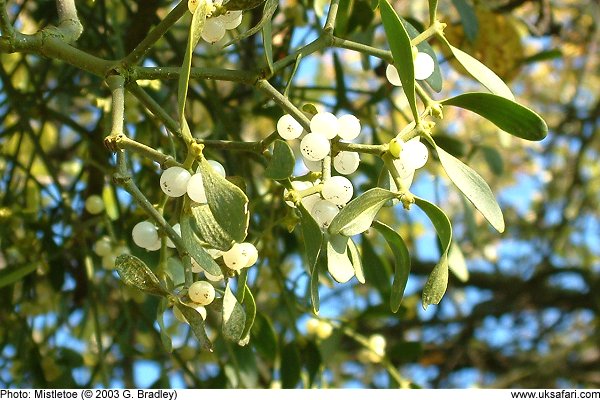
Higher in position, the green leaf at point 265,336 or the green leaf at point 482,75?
the green leaf at point 482,75

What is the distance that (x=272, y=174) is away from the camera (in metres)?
0.56

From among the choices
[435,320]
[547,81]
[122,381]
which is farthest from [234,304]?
[547,81]

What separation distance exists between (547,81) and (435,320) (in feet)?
3.65

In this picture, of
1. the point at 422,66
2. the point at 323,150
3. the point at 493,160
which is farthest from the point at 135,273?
the point at 493,160

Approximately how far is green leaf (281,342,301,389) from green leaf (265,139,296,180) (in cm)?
60

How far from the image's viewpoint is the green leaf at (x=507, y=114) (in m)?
0.59

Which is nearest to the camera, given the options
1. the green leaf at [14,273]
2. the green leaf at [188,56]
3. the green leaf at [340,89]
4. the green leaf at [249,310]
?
the green leaf at [188,56]

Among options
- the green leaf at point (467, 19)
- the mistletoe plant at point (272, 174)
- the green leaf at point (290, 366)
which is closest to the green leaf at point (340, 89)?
the green leaf at point (467, 19)

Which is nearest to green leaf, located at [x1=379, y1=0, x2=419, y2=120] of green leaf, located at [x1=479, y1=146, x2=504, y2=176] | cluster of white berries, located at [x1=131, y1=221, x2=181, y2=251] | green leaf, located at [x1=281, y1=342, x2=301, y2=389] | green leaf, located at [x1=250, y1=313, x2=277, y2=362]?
cluster of white berries, located at [x1=131, y1=221, x2=181, y2=251]

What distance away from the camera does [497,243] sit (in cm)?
257

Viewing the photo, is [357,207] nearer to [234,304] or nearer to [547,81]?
[234,304]

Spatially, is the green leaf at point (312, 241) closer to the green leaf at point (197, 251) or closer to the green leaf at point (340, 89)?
the green leaf at point (197, 251)

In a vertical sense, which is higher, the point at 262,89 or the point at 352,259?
the point at 262,89

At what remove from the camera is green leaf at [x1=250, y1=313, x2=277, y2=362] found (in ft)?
3.31
